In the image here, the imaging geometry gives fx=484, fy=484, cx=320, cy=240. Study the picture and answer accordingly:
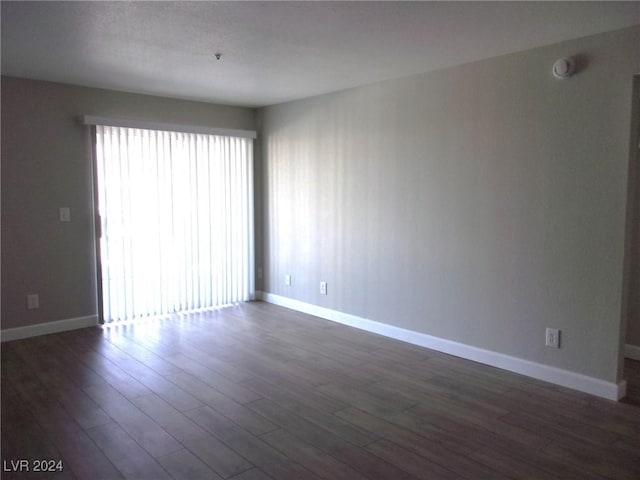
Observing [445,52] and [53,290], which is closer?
[445,52]

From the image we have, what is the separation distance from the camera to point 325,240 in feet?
16.7

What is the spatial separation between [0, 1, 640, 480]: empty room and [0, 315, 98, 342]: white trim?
1.1 inches

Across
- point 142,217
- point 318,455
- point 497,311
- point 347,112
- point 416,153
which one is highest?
point 347,112

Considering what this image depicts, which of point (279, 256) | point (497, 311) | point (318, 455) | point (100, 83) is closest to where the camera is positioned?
point (318, 455)

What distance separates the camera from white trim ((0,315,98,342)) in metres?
4.31

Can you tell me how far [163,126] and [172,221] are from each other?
39.3 inches

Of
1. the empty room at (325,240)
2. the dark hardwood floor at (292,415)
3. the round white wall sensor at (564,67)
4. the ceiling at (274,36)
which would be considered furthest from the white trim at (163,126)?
the round white wall sensor at (564,67)

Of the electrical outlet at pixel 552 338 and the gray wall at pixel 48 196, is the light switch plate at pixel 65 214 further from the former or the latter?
the electrical outlet at pixel 552 338

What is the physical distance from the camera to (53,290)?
4543mm

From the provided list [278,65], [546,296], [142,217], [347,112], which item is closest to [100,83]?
[142,217]

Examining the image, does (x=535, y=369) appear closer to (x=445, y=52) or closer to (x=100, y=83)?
(x=445, y=52)

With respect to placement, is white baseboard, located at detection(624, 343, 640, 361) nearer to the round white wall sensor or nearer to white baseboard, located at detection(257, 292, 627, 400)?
white baseboard, located at detection(257, 292, 627, 400)

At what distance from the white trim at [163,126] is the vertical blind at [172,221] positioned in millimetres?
80

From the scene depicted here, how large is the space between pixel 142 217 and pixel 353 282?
2268 mm
